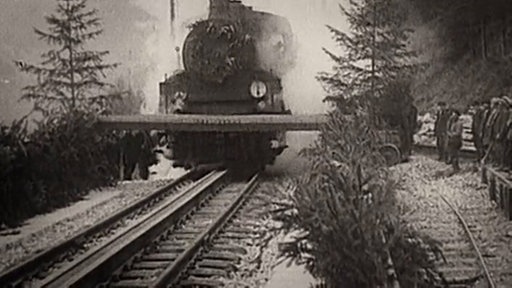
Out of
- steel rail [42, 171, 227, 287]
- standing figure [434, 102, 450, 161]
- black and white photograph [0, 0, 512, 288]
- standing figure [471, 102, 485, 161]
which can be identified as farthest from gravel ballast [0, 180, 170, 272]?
standing figure [471, 102, 485, 161]

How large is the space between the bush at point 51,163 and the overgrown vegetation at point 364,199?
142 centimetres

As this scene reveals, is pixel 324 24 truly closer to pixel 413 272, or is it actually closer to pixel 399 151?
pixel 399 151

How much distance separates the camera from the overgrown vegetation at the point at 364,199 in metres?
3.00

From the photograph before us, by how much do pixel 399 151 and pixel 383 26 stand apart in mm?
851

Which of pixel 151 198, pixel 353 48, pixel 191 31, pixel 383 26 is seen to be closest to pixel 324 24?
pixel 353 48

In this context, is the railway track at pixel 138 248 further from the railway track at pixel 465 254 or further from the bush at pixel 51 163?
the railway track at pixel 465 254

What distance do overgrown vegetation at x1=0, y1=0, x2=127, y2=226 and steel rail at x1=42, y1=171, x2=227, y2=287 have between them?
1.40ft

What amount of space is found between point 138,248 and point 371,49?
6.52 ft

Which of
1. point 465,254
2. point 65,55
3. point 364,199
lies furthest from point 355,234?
point 65,55

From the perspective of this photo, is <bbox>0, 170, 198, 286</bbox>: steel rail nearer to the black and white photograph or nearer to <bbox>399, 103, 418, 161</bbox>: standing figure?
the black and white photograph

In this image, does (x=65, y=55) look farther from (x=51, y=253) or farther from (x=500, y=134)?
(x=500, y=134)

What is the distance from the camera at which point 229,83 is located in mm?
8047

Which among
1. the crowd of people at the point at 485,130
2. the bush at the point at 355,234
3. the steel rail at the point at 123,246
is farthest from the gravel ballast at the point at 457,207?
the steel rail at the point at 123,246

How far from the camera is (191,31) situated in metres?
8.00
